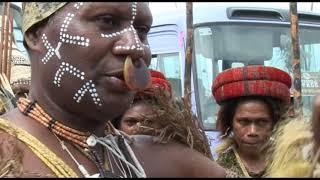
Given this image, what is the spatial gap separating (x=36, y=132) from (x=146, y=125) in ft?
1.41

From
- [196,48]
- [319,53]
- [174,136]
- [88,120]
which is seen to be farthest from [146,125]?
[319,53]

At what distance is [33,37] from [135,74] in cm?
35

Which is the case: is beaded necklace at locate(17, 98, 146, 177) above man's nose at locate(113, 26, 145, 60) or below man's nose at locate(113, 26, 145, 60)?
below

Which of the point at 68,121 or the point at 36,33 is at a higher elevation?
the point at 36,33

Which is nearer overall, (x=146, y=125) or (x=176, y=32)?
(x=146, y=125)

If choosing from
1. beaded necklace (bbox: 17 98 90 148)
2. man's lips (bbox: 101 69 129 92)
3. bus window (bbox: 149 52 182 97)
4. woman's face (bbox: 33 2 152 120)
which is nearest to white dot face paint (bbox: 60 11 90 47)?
woman's face (bbox: 33 2 152 120)

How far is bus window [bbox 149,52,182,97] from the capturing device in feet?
20.0

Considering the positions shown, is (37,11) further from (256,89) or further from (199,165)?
(256,89)

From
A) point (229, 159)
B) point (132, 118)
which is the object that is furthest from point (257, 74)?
point (132, 118)

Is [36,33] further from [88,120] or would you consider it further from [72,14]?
[88,120]

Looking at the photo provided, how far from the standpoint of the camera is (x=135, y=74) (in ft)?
5.72

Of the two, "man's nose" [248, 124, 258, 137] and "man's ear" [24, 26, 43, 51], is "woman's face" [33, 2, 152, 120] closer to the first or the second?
"man's ear" [24, 26, 43, 51]

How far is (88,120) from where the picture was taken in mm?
1852

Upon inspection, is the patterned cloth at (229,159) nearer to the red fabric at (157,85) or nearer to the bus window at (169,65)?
the red fabric at (157,85)
